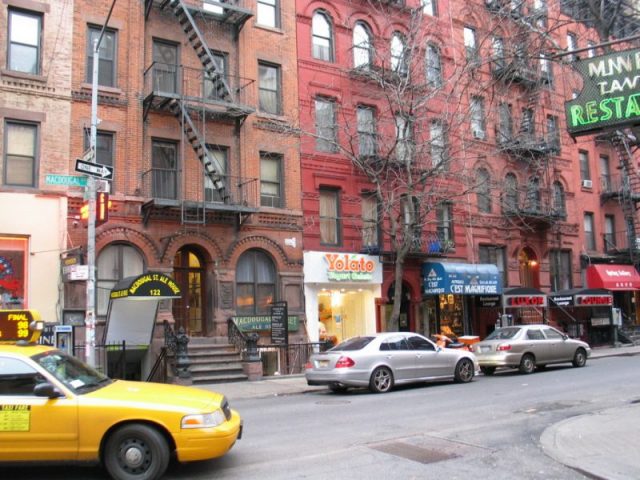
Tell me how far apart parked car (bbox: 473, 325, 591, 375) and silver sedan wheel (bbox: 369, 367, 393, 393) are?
4.72 m

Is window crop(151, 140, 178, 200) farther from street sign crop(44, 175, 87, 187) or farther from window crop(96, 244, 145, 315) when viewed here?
street sign crop(44, 175, 87, 187)

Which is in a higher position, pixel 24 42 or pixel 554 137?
pixel 24 42

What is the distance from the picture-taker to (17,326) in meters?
8.27

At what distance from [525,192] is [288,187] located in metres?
11.0

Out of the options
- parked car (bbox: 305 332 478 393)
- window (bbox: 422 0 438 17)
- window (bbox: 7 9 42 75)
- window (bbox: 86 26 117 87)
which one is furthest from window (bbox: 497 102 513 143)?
window (bbox: 7 9 42 75)

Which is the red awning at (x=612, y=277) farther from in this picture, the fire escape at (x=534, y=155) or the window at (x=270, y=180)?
the window at (x=270, y=180)

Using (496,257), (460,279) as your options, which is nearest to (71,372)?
(460,279)

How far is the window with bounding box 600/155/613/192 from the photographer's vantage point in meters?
34.2

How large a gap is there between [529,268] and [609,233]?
685 cm

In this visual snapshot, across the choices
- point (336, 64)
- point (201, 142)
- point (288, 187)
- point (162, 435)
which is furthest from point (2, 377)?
point (336, 64)

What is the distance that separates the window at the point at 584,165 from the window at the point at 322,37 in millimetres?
16166

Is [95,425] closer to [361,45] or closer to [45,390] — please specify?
[45,390]

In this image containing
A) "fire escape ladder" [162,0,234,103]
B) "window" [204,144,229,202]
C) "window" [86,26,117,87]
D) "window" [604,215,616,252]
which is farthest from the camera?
"window" [604,215,616,252]

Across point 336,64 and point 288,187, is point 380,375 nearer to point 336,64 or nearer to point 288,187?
point 288,187
